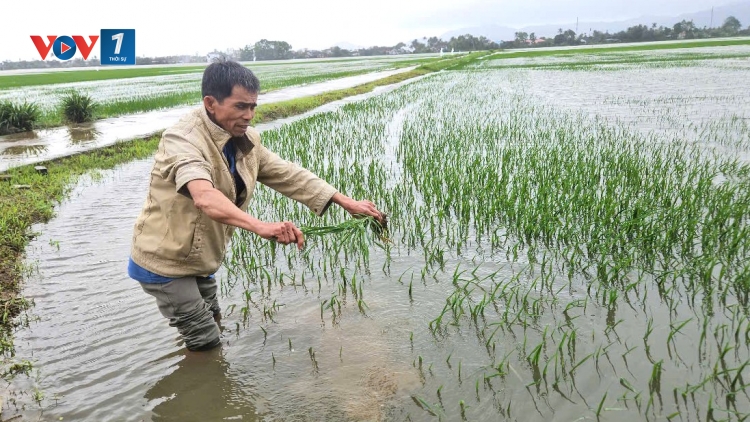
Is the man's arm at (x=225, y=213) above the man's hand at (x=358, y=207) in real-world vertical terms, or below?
above

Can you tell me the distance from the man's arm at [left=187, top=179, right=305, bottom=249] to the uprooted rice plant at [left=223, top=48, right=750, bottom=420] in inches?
40.4

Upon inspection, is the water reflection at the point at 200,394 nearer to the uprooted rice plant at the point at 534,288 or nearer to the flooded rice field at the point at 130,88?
the uprooted rice plant at the point at 534,288

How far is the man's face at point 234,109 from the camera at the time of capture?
221 centimetres

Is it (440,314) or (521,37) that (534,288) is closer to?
(440,314)

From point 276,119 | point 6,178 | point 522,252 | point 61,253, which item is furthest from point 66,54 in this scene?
point 522,252

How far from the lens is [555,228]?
14.0 feet

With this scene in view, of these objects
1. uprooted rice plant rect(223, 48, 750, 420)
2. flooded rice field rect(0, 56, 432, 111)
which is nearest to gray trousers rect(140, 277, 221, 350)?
uprooted rice plant rect(223, 48, 750, 420)

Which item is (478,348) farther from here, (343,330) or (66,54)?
(66,54)

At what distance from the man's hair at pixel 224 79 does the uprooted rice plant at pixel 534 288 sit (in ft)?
4.78

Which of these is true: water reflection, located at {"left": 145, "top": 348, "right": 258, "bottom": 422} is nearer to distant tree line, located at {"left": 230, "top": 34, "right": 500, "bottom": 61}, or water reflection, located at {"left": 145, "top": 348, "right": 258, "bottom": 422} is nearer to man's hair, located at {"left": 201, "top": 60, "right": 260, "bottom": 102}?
man's hair, located at {"left": 201, "top": 60, "right": 260, "bottom": 102}

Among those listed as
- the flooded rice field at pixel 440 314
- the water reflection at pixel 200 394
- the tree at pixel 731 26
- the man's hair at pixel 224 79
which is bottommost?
the water reflection at pixel 200 394

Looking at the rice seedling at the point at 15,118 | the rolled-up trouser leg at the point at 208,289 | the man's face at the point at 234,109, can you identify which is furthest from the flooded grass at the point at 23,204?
the rice seedling at the point at 15,118

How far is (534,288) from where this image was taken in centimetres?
349

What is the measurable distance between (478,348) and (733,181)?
15.2 feet
